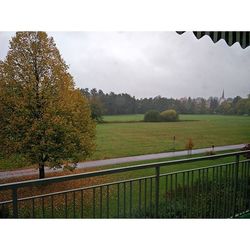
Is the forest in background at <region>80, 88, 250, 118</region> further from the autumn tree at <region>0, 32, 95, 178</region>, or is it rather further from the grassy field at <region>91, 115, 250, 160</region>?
the autumn tree at <region>0, 32, 95, 178</region>

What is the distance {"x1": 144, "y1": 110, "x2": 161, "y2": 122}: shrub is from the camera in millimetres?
4605

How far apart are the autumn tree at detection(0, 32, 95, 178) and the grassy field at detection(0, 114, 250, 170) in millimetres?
249

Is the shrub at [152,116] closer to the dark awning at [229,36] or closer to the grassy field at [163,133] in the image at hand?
the grassy field at [163,133]

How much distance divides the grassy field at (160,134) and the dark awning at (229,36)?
1401mm

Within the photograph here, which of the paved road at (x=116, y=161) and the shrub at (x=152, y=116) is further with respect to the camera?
the shrub at (x=152, y=116)

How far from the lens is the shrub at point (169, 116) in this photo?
184 inches

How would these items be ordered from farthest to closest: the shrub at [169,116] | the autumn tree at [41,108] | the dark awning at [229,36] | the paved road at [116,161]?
the shrub at [169,116] < the autumn tree at [41,108] < the paved road at [116,161] < the dark awning at [229,36]

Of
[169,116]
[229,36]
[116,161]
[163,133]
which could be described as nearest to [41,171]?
[116,161]

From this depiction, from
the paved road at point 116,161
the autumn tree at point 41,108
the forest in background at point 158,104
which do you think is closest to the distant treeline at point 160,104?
the forest in background at point 158,104

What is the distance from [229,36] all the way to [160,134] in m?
1.86

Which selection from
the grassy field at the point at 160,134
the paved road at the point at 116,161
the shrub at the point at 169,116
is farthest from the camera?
the shrub at the point at 169,116

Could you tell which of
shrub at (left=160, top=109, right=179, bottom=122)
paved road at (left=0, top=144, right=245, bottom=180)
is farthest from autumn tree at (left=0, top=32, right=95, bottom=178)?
shrub at (left=160, top=109, right=179, bottom=122)
